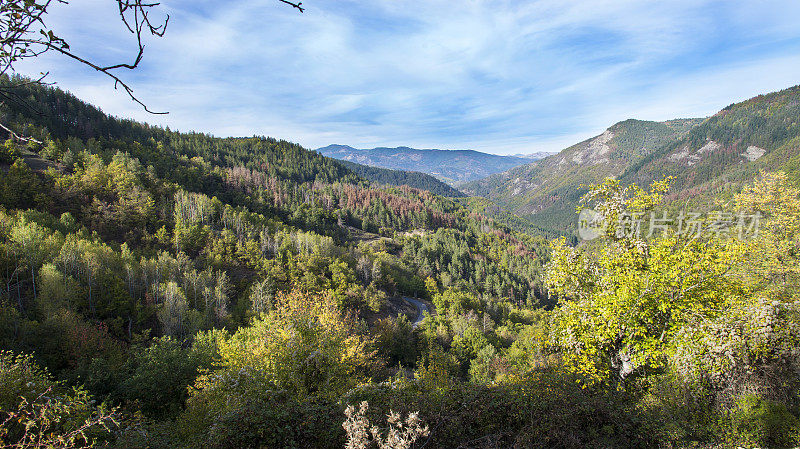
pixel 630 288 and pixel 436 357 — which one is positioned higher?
pixel 630 288

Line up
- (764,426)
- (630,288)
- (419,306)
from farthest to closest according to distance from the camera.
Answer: (419,306) < (630,288) < (764,426)

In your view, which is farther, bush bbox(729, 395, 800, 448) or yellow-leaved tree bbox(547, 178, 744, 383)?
yellow-leaved tree bbox(547, 178, 744, 383)

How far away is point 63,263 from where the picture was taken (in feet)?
126

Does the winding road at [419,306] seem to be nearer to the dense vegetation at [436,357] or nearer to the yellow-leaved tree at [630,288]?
the dense vegetation at [436,357]

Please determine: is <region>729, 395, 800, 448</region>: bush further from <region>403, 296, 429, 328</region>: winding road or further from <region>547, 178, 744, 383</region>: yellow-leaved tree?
<region>403, 296, 429, 328</region>: winding road

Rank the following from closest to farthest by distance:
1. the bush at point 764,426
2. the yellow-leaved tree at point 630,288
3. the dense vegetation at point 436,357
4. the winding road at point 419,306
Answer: the bush at point 764,426 < the dense vegetation at point 436,357 < the yellow-leaved tree at point 630,288 < the winding road at point 419,306

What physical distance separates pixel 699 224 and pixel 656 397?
578 centimetres

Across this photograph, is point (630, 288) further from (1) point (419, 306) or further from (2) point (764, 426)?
(1) point (419, 306)

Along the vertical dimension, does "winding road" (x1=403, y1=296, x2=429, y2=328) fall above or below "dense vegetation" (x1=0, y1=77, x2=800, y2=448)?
below

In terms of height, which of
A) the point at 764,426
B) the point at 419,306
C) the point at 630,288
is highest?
the point at 630,288

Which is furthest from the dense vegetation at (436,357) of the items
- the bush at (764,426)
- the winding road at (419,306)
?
the winding road at (419,306)

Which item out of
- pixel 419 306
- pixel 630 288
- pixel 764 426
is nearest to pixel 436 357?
pixel 630 288

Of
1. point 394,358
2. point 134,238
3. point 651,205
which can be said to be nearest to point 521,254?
point 394,358

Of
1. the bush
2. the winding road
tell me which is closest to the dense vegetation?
the bush
